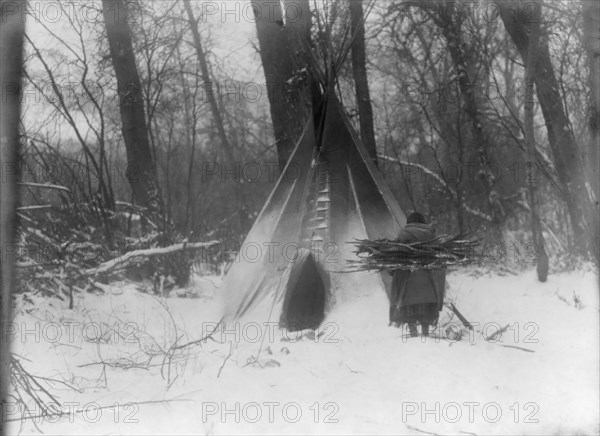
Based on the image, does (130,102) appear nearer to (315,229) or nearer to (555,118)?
(315,229)

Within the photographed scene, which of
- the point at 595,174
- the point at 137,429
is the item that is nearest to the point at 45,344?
the point at 137,429

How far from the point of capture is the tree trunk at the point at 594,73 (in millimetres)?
5926

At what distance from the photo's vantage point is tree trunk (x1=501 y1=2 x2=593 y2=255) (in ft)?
31.8

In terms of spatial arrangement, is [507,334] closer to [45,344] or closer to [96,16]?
[45,344]

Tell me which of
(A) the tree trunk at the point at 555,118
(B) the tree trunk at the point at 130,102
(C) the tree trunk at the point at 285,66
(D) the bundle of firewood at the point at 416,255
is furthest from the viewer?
(B) the tree trunk at the point at 130,102

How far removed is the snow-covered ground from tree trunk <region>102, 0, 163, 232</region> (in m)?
2.87

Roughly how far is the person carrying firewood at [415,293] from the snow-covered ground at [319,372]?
21 centimetres

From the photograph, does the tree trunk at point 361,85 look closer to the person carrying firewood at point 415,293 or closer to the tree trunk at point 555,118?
the tree trunk at point 555,118

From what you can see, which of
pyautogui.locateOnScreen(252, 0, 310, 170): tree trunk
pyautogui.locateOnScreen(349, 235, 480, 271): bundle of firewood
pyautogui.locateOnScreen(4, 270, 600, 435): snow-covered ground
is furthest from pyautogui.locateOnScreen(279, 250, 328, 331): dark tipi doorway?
pyautogui.locateOnScreen(252, 0, 310, 170): tree trunk

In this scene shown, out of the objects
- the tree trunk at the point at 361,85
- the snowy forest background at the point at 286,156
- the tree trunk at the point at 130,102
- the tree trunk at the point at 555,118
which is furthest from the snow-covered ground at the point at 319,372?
the tree trunk at the point at 361,85

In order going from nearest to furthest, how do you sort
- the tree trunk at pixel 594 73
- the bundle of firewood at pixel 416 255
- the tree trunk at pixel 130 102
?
the tree trunk at pixel 594 73, the bundle of firewood at pixel 416 255, the tree trunk at pixel 130 102

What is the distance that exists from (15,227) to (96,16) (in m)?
5.01

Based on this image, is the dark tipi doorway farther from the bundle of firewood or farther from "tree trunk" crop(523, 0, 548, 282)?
"tree trunk" crop(523, 0, 548, 282)

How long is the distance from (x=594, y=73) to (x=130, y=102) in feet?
23.1
